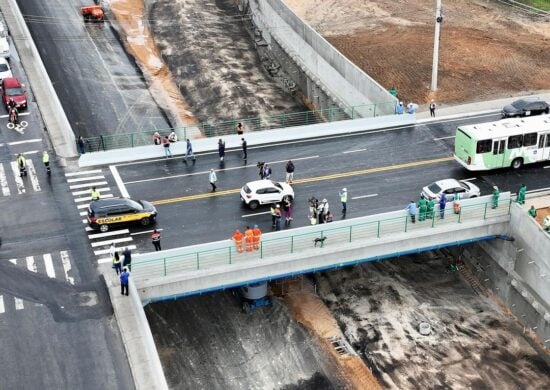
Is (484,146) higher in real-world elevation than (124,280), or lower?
higher

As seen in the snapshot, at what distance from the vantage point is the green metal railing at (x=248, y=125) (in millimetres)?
52312

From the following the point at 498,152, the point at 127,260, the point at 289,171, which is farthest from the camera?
the point at 498,152

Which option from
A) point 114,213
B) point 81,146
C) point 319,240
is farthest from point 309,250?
point 81,146

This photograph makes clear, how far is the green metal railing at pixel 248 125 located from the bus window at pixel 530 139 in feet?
37.1

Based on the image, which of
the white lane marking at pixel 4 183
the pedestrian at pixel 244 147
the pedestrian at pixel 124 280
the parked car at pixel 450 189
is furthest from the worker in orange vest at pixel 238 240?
the white lane marking at pixel 4 183

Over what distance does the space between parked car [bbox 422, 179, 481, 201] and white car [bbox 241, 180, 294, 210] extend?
774cm

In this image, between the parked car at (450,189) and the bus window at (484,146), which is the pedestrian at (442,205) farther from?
the bus window at (484,146)

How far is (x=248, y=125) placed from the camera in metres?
62.4

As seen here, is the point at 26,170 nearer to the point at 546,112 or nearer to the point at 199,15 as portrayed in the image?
the point at 546,112

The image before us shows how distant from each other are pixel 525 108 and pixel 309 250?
22.5m

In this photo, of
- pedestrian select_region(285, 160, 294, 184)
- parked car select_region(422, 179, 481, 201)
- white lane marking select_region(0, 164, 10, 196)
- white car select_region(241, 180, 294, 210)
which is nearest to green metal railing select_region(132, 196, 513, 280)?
parked car select_region(422, 179, 481, 201)

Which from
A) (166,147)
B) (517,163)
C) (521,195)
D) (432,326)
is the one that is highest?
(166,147)

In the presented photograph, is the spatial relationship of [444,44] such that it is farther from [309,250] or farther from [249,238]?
[249,238]

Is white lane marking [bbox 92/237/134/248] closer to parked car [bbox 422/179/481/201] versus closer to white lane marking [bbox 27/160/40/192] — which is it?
white lane marking [bbox 27/160/40/192]
